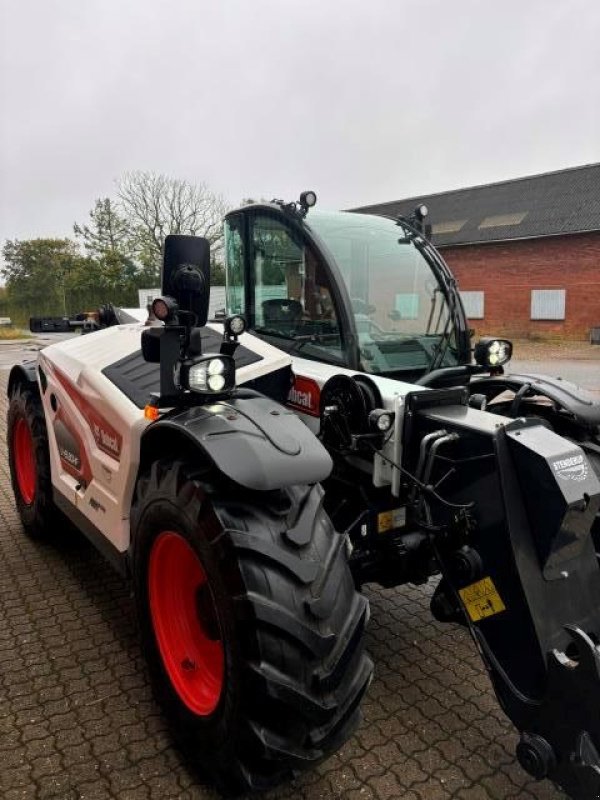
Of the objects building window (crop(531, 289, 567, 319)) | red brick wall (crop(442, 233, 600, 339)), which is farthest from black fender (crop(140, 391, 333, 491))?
building window (crop(531, 289, 567, 319))

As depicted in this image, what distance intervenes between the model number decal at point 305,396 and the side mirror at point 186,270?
780 mm

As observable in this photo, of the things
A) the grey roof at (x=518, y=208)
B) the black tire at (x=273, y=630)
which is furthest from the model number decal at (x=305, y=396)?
the grey roof at (x=518, y=208)

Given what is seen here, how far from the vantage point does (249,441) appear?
1.96 metres

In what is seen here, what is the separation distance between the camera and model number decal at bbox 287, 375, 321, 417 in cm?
294

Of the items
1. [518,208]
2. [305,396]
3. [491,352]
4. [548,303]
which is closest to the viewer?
[305,396]

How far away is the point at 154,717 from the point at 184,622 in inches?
18.9

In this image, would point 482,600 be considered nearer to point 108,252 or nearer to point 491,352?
point 491,352

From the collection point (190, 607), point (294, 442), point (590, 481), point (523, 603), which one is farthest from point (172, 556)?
point (590, 481)

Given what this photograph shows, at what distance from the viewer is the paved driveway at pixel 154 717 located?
2180 millimetres

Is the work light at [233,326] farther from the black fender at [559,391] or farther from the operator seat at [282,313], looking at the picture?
the black fender at [559,391]

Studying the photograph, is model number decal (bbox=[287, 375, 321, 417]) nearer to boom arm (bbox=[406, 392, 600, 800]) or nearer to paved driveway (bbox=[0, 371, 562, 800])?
boom arm (bbox=[406, 392, 600, 800])

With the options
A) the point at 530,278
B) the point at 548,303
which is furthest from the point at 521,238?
the point at 548,303

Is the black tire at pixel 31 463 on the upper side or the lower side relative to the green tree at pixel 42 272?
lower

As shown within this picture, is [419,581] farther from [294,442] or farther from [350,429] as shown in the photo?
[294,442]
